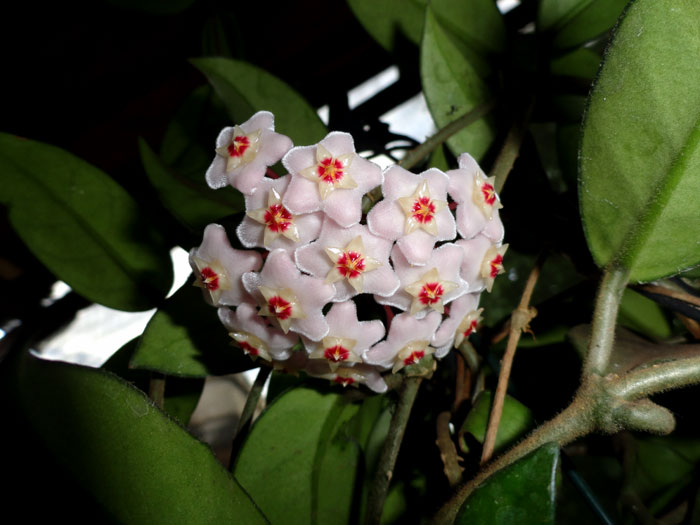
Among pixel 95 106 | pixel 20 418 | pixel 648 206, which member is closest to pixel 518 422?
pixel 648 206

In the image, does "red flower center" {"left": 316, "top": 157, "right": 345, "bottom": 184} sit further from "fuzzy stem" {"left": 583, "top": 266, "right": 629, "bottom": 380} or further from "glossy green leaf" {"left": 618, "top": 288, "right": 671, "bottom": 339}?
"glossy green leaf" {"left": 618, "top": 288, "right": 671, "bottom": 339}

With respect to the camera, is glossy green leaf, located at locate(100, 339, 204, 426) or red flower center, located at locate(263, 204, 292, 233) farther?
glossy green leaf, located at locate(100, 339, 204, 426)

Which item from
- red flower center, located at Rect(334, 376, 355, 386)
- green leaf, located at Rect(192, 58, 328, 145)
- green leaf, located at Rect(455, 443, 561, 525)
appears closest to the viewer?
green leaf, located at Rect(455, 443, 561, 525)

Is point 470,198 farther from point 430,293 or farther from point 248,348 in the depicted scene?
point 248,348

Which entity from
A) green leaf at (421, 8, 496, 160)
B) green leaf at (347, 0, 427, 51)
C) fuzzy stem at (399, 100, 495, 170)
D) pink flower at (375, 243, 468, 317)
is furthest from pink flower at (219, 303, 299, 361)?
green leaf at (347, 0, 427, 51)

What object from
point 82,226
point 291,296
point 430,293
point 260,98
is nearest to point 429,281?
point 430,293

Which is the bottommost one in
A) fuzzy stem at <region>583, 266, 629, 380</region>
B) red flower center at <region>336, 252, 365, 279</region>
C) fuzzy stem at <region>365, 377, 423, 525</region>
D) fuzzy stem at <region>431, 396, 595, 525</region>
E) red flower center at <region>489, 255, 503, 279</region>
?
fuzzy stem at <region>365, 377, 423, 525</region>

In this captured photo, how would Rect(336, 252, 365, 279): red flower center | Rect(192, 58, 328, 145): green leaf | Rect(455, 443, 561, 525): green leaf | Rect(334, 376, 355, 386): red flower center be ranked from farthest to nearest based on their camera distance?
1. Rect(192, 58, 328, 145): green leaf
2. Rect(334, 376, 355, 386): red flower center
3. Rect(336, 252, 365, 279): red flower center
4. Rect(455, 443, 561, 525): green leaf
